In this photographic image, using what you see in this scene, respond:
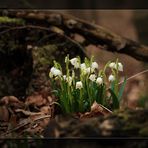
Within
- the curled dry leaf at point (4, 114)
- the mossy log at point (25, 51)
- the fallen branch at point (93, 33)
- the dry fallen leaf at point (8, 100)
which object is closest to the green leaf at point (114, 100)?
the curled dry leaf at point (4, 114)

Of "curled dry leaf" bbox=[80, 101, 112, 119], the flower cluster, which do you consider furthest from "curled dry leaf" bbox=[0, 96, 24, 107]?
"curled dry leaf" bbox=[80, 101, 112, 119]

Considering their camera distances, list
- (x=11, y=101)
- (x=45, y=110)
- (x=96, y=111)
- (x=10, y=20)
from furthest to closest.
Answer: (x=10, y=20) → (x=11, y=101) → (x=45, y=110) → (x=96, y=111)

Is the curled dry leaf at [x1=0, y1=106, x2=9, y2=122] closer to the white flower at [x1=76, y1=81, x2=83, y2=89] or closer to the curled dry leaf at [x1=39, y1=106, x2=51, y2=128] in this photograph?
the curled dry leaf at [x1=39, y1=106, x2=51, y2=128]

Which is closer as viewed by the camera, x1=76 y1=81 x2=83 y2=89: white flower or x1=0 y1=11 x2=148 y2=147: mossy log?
x1=76 y1=81 x2=83 y2=89: white flower

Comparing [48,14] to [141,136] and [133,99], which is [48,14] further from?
[141,136]

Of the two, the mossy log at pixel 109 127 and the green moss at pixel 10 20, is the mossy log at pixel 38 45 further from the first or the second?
the mossy log at pixel 109 127

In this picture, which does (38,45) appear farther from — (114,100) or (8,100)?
(114,100)

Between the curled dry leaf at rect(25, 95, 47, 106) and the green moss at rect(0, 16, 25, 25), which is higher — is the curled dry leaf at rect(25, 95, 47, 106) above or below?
below

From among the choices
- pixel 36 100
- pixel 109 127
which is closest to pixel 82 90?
pixel 109 127
